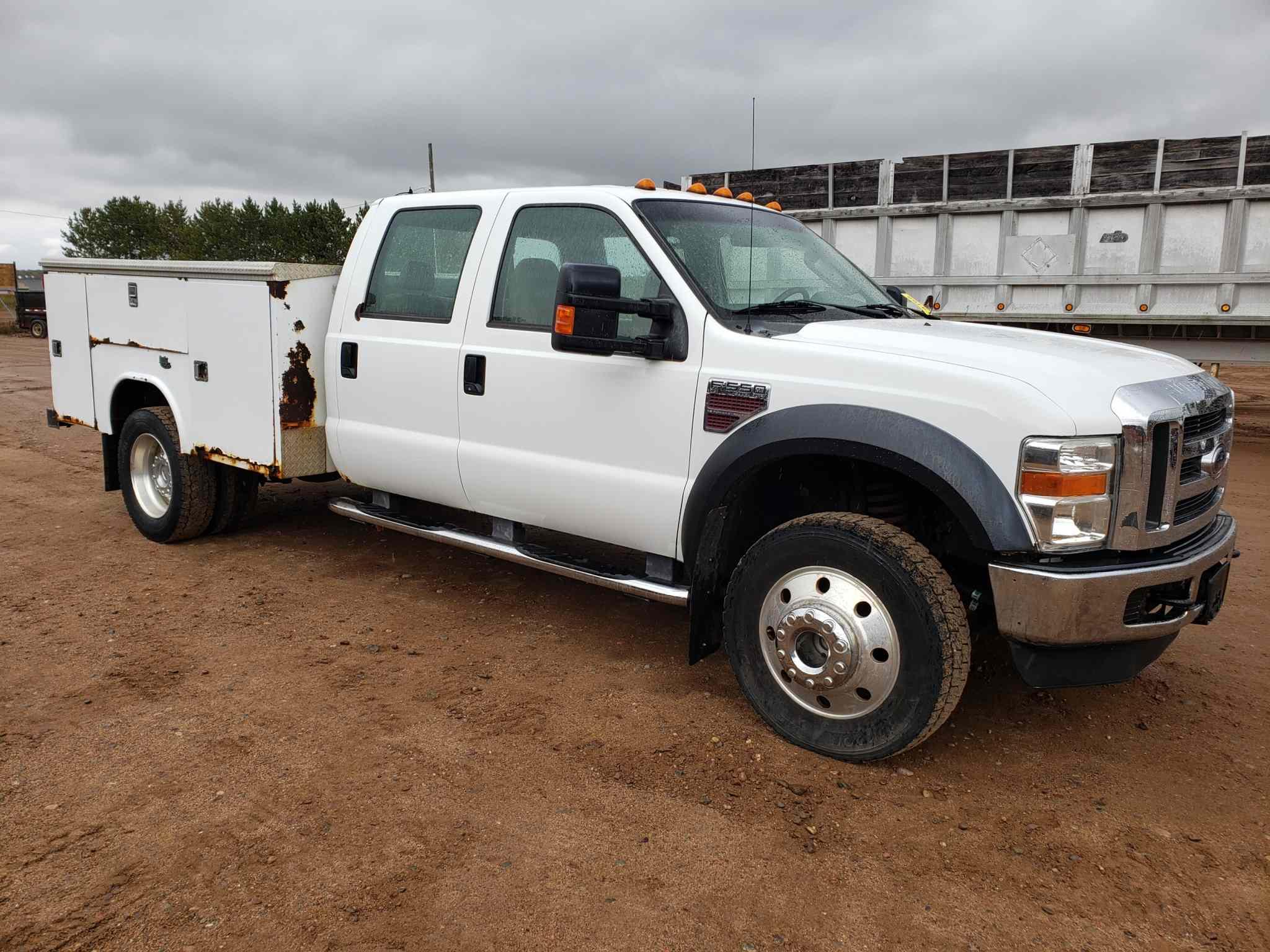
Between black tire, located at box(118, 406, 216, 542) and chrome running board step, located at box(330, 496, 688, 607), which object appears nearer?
chrome running board step, located at box(330, 496, 688, 607)

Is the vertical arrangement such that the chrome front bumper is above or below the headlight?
below

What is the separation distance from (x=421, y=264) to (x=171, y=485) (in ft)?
7.86

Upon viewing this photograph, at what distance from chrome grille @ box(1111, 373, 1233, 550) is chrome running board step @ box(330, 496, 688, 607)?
5.19 ft

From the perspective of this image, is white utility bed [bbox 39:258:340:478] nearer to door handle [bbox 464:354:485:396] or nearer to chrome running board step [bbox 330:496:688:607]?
chrome running board step [bbox 330:496:688:607]

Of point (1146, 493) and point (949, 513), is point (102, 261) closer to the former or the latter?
point (949, 513)

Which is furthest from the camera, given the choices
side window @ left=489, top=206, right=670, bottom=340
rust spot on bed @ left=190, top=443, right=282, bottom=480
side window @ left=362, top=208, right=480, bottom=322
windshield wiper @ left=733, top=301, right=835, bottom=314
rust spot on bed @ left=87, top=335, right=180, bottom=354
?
rust spot on bed @ left=87, top=335, right=180, bottom=354

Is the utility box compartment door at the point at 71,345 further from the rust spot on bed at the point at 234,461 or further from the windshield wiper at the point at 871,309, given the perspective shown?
the windshield wiper at the point at 871,309

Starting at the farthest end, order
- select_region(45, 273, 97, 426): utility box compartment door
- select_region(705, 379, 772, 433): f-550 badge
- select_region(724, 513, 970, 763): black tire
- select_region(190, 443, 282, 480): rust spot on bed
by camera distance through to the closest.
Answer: select_region(45, 273, 97, 426): utility box compartment door → select_region(190, 443, 282, 480): rust spot on bed → select_region(705, 379, 772, 433): f-550 badge → select_region(724, 513, 970, 763): black tire

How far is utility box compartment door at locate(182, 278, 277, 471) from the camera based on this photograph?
5.08 metres

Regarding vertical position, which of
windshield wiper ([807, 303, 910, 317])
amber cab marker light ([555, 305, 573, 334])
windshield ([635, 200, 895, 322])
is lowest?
amber cab marker light ([555, 305, 573, 334])

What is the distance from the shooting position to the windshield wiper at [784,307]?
12.4ft

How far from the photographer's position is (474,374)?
434 centimetres

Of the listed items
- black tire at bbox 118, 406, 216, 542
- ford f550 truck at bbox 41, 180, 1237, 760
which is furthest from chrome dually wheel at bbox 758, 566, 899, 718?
black tire at bbox 118, 406, 216, 542

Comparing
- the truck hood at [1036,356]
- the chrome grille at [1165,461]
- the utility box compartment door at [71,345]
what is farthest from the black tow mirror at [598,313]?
the utility box compartment door at [71,345]
